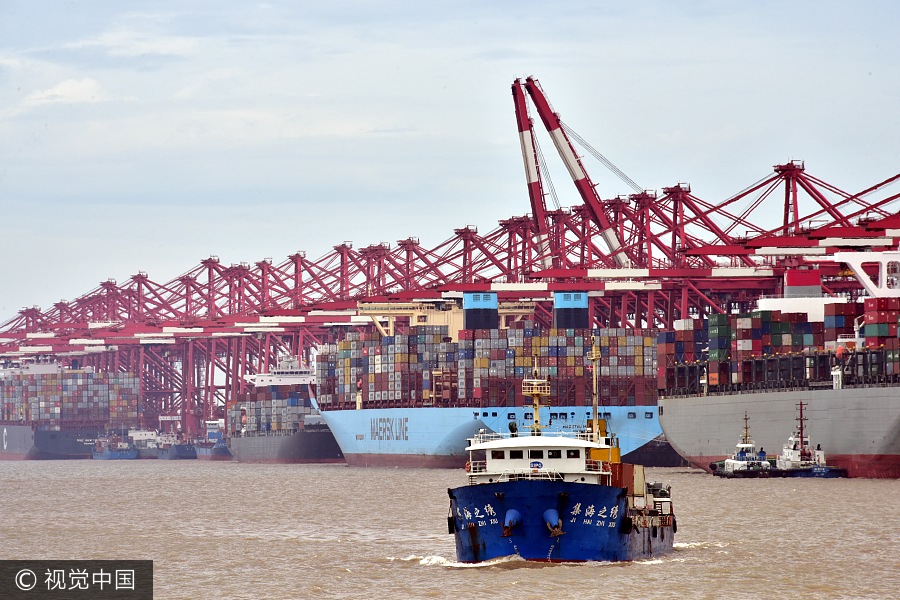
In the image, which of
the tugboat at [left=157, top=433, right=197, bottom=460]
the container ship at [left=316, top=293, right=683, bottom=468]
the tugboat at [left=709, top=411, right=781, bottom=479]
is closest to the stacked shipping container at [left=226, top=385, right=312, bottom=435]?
the container ship at [left=316, top=293, right=683, bottom=468]

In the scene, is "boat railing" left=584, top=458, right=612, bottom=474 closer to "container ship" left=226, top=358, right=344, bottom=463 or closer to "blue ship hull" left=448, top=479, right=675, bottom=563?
"blue ship hull" left=448, top=479, right=675, bottom=563

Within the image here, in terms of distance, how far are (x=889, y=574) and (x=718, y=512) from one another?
1806 centimetres

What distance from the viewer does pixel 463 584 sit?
38.4 meters

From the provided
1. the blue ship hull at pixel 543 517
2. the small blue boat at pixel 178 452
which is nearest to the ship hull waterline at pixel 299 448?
the small blue boat at pixel 178 452

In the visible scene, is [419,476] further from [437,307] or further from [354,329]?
[354,329]

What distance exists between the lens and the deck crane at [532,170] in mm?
127812

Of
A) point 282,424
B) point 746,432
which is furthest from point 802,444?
point 282,424

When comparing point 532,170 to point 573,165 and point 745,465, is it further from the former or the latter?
point 745,465

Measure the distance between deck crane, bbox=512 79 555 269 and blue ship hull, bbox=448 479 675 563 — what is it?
Answer: 87.4m

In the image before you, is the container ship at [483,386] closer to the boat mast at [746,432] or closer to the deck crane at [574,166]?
the deck crane at [574,166]

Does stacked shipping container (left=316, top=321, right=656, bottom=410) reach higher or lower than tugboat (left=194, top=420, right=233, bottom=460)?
higher

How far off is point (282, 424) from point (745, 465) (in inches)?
2996

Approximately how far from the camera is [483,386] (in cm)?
11244

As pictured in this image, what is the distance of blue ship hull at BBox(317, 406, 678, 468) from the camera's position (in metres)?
108
